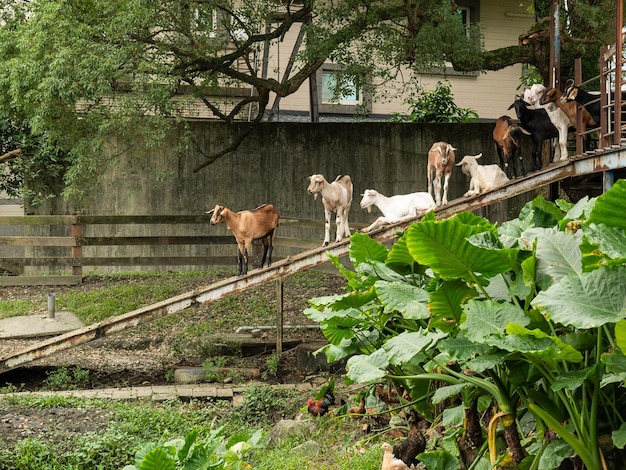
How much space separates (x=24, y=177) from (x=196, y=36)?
4.75 metres

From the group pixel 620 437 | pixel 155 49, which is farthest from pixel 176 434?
pixel 155 49

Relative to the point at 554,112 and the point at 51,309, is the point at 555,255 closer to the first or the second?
the point at 554,112

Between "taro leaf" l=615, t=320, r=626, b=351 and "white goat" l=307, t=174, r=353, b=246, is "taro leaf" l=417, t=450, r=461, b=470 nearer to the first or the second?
"taro leaf" l=615, t=320, r=626, b=351

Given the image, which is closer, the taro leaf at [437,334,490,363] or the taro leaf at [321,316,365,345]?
the taro leaf at [437,334,490,363]

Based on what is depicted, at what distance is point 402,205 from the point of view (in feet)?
30.8

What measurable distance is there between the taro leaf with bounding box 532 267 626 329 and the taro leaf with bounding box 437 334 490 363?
475mm

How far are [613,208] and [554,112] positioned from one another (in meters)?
6.40

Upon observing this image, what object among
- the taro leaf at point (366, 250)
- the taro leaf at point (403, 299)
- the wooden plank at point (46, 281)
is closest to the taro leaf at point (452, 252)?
the taro leaf at point (403, 299)

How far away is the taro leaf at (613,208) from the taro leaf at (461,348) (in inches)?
28.0

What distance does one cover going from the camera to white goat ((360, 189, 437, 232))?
9.25 meters

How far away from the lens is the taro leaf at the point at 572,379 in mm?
3041

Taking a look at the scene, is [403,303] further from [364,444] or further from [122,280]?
[122,280]

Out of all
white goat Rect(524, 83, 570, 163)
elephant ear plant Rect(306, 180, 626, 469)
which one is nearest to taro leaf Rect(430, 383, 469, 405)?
elephant ear plant Rect(306, 180, 626, 469)

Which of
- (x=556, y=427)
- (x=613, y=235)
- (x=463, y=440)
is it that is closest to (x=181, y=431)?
(x=463, y=440)
